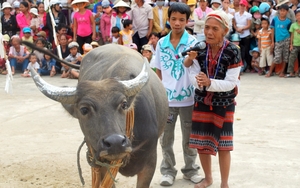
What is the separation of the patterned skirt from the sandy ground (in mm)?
544

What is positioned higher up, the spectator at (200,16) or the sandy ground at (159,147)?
the spectator at (200,16)

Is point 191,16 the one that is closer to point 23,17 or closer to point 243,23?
point 243,23

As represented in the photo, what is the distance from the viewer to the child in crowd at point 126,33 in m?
11.5

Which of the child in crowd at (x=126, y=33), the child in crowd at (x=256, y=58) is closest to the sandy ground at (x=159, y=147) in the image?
the child in crowd at (x=256, y=58)

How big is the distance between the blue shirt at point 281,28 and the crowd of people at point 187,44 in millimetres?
22

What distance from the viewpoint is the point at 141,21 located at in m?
11.8

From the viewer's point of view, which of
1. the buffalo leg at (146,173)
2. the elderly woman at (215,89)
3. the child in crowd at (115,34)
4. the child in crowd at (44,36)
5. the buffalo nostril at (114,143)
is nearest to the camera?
the buffalo nostril at (114,143)

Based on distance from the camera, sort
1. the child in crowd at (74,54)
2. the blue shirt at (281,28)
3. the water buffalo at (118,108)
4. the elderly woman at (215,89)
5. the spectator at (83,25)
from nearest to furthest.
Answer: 1. the water buffalo at (118,108)
2. the elderly woman at (215,89)
3. the blue shirt at (281,28)
4. the child in crowd at (74,54)
5. the spectator at (83,25)

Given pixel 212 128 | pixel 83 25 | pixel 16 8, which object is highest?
pixel 212 128

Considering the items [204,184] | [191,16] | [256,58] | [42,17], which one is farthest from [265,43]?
[204,184]

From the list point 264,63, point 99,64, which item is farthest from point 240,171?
point 264,63

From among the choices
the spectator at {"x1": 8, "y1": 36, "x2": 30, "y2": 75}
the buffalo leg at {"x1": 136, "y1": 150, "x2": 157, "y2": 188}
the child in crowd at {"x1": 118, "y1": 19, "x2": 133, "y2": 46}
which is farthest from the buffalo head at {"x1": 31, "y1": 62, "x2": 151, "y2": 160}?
the spectator at {"x1": 8, "y1": 36, "x2": 30, "y2": 75}

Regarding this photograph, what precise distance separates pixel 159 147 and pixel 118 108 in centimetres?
263

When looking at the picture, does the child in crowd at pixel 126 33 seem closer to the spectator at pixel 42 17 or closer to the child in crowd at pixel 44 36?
the child in crowd at pixel 44 36
